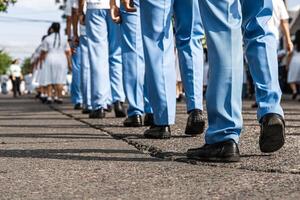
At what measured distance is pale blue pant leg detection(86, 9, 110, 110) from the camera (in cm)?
859

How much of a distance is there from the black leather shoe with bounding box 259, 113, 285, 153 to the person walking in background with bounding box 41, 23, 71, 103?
483 inches

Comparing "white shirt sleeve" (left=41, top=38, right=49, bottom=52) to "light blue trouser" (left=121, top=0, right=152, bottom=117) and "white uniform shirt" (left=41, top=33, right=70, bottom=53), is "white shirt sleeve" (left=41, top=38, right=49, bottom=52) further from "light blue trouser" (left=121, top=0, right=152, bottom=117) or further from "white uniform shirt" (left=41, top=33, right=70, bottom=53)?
"light blue trouser" (left=121, top=0, right=152, bottom=117)

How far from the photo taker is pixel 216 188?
3334 millimetres

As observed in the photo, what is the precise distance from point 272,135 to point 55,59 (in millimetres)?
12854

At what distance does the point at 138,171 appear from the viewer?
392cm

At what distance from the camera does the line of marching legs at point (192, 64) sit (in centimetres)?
405

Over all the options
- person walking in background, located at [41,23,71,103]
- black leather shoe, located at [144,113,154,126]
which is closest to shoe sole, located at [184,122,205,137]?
black leather shoe, located at [144,113,154,126]

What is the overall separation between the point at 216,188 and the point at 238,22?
111cm

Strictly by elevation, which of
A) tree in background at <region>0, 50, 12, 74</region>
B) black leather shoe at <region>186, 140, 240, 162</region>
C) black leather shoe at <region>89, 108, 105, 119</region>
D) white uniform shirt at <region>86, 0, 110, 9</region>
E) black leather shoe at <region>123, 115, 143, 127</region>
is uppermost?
white uniform shirt at <region>86, 0, 110, 9</region>

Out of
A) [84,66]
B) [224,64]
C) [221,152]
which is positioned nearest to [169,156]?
[221,152]

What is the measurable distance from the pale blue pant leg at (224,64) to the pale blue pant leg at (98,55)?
461cm

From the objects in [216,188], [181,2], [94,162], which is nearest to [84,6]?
[181,2]

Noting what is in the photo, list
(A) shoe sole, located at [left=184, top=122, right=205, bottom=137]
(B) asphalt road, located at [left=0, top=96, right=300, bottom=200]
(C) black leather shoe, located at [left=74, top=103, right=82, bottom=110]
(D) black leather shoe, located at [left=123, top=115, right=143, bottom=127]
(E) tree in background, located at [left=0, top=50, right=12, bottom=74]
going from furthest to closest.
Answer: (E) tree in background, located at [left=0, top=50, right=12, bottom=74]
(C) black leather shoe, located at [left=74, top=103, right=82, bottom=110]
(D) black leather shoe, located at [left=123, top=115, right=143, bottom=127]
(A) shoe sole, located at [left=184, top=122, right=205, bottom=137]
(B) asphalt road, located at [left=0, top=96, right=300, bottom=200]

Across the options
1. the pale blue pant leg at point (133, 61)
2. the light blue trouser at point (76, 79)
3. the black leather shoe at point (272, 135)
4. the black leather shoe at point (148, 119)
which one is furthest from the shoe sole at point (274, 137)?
the light blue trouser at point (76, 79)
